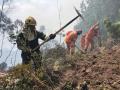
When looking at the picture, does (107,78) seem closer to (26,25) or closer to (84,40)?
(26,25)

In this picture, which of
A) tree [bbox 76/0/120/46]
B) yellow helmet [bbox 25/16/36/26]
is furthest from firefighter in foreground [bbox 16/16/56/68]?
tree [bbox 76/0/120/46]

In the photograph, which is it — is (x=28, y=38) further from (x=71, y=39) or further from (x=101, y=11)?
(x=101, y=11)

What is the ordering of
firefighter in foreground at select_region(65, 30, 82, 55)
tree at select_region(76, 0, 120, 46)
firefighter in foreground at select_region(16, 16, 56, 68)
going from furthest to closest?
1. tree at select_region(76, 0, 120, 46)
2. firefighter in foreground at select_region(65, 30, 82, 55)
3. firefighter in foreground at select_region(16, 16, 56, 68)

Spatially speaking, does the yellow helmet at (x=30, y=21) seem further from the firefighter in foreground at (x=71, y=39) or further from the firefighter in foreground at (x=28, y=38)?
the firefighter in foreground at (x=71, y=39)

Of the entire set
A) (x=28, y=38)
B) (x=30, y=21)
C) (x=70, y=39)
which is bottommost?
(x=28, y=38)

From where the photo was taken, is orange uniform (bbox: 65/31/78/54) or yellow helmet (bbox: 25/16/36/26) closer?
yellow helmet (bbox: 25/16/36/26)

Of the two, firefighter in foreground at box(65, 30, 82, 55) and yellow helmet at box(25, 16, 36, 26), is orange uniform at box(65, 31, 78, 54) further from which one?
yellow helmet at box(25, 16, 36, 26)

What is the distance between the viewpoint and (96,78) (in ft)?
27.5

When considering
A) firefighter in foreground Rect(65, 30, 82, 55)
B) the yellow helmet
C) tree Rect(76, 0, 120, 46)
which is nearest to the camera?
the yellow helmet

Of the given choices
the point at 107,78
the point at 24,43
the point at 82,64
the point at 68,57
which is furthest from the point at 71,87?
the point at 68,57

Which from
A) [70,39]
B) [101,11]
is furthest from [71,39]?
[101,11]

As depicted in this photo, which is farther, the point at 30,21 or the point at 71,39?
the point at 71,39

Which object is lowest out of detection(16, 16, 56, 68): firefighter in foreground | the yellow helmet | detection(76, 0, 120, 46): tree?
detection(16, 16, 56, 68): firefighter in foreground

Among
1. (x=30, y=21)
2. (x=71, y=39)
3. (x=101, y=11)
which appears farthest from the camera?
(x=101, y=11)
